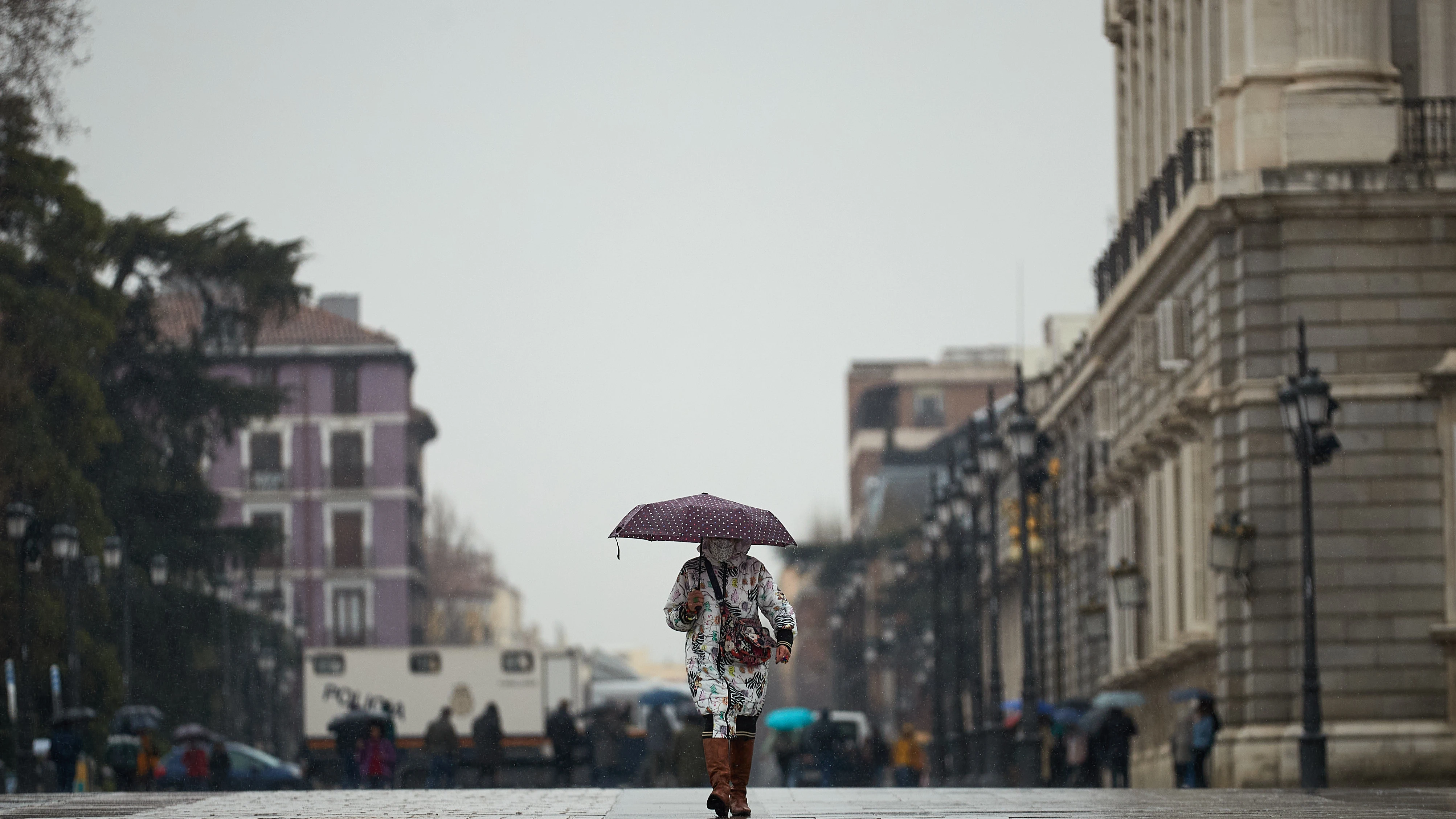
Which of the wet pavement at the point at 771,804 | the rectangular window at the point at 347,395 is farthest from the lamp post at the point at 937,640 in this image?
the rectangular window at the point at 347,395

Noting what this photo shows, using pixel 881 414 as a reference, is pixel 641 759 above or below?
below

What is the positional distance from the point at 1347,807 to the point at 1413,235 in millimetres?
16355

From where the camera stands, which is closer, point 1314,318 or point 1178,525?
point 1314,318

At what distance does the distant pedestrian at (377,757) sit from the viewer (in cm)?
3597

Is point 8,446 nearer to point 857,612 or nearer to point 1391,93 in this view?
point 1391,93

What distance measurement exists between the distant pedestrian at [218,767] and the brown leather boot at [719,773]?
2839 centimetres

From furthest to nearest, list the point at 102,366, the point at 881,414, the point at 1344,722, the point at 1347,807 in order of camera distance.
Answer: the point at 881,414
the point at 102,366
the point at 1344,722
the point at 1347,807

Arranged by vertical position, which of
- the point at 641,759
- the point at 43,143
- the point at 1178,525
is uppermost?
the point at 43,143

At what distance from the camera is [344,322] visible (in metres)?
110

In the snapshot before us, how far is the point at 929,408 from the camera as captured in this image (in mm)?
138375

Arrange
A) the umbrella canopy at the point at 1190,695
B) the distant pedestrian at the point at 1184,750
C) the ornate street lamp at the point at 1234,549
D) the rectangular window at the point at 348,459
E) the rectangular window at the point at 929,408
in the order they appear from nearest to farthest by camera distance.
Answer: the umbrella canopy at the point at 1190,695 < the ornate street lamp at the point at 1234,549 < the distant pedestrian at the point at 1184,750 < the rectangular window at the point at 348,459 < the rectangular window at the point at 929,408

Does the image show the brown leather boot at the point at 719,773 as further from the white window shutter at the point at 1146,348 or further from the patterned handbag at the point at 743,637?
the white window shutter at the point at 1146,348

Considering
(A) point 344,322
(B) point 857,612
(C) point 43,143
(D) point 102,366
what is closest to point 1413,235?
(C) point 43,143

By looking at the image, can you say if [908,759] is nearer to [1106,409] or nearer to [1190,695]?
[1106,409]
